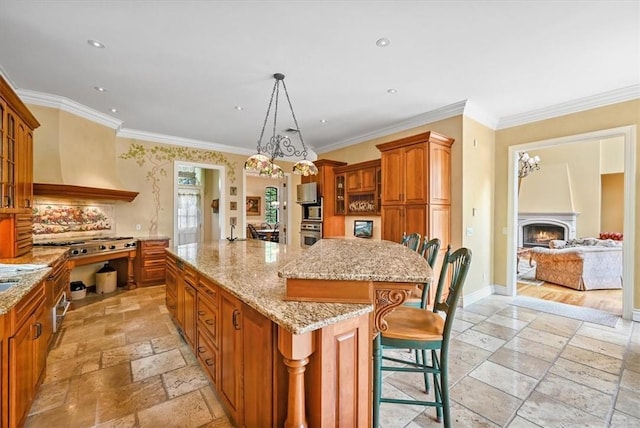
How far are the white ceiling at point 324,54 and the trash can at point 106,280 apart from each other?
2.60 m

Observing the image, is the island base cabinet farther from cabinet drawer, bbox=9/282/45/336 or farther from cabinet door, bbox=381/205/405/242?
cabinet door, bbox=381/205/405/242

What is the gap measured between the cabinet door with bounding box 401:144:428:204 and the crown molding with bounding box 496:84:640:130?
184 centimetres

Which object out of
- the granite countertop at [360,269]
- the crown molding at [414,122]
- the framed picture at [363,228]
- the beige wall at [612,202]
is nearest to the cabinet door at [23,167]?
the granite countertop at [360,269]

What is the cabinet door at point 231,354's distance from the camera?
5.15 feet

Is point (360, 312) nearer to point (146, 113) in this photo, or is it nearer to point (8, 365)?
point (8, 365)

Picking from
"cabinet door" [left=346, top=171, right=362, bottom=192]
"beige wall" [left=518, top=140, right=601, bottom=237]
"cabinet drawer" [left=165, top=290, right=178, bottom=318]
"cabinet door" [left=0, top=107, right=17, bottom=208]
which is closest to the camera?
"cabinet door" [left=0, top=107, right=17, bottom=208]

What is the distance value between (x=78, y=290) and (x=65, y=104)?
2722 millimetres

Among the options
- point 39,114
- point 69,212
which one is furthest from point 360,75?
point 69,212

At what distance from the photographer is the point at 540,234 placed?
870cm

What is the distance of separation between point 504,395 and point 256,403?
1857 mm

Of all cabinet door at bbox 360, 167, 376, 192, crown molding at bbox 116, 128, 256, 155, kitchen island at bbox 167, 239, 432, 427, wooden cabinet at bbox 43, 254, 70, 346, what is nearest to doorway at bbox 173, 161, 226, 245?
crown molding at bbox 116, 128, 256, 155

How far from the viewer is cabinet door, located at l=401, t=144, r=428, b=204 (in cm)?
391

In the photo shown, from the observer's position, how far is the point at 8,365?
1525 millimetres

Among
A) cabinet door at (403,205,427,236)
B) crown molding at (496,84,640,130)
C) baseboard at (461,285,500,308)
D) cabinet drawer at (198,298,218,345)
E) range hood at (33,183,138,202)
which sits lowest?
baseboard at (461,285,500,308)
